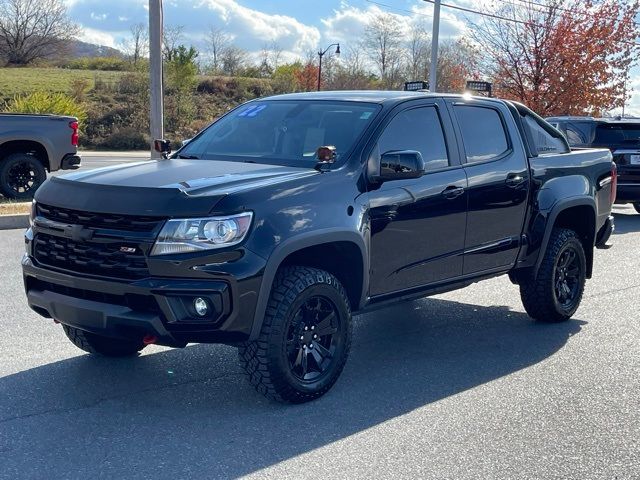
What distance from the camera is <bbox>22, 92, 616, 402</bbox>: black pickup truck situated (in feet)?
14.9

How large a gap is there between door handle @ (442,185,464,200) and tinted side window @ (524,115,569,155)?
1304 millimetres

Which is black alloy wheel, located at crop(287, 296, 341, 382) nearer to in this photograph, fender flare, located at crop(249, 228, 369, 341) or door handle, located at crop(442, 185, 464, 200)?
fender flare, located at crop(249, 228, 369, 341)

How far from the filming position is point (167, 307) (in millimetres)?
4488

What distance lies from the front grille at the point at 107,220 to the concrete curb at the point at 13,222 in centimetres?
733

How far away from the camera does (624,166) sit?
14734 millimetres

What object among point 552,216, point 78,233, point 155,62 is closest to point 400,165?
point 78,233

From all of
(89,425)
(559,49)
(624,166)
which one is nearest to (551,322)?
(89,425)

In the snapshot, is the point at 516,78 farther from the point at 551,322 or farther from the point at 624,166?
the point at 551,322

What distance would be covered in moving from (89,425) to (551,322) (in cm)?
415

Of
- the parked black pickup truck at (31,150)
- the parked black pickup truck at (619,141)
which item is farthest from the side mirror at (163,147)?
the parked black pickup truck at (619,141)

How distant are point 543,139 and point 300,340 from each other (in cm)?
332

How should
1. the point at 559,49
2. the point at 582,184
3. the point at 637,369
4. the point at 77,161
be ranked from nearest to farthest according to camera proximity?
the point at 637,369 < the point at 582,184 < the point at 77,161 < the point at 559,49

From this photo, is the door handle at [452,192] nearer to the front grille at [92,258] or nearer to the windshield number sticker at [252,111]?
the windshield number sticker at [252,111]

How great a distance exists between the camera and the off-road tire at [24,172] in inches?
535
